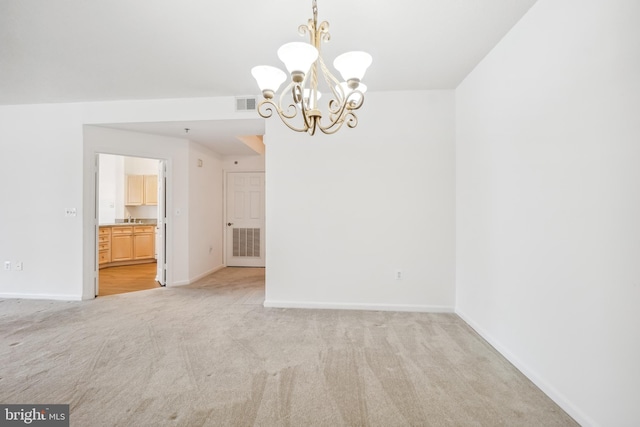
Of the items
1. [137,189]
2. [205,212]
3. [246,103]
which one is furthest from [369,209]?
[137,189]

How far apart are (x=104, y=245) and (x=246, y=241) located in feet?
9.75

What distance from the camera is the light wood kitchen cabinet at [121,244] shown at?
6.00 metres

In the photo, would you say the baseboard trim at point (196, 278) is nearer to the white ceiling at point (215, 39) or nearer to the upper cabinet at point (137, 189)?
the upper cabinet at point (137, 189)

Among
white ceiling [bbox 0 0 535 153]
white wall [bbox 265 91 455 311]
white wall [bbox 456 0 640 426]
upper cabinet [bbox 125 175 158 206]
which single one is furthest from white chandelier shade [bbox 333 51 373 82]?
upper cabinet [bbox 125 175 158 206]

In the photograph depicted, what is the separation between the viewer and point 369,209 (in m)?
3.42

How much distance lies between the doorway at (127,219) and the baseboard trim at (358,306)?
2954mm

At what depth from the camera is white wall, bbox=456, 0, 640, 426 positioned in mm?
1353

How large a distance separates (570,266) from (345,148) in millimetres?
2428

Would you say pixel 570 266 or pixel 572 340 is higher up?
pixel 570 266

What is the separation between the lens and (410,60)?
2.71 meters

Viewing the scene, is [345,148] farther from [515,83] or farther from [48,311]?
[48,311]

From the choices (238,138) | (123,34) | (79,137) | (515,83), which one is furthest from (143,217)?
(515,83)

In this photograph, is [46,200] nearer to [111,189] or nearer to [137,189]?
[137,189]

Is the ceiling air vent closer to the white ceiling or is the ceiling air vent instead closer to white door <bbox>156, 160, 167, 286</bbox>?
the white ceiling
